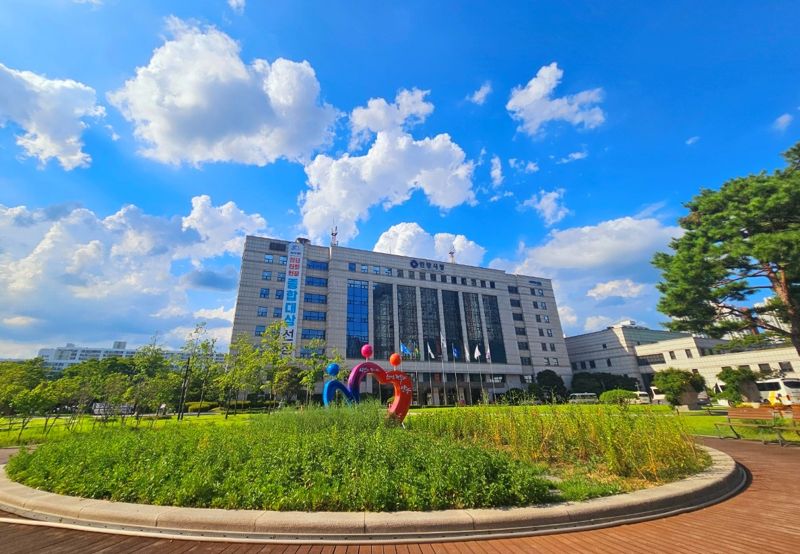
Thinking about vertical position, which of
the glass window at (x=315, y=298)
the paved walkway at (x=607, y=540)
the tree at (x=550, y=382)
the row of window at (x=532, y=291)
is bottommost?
the paved walkway at (x=607, y=540)

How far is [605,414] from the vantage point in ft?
30.6

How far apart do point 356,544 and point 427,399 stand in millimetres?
50274

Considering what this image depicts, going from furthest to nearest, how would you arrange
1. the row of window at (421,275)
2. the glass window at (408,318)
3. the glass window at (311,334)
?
the row of window at (421,275)
the glass window at (408,318)
the glass window at (311,334)

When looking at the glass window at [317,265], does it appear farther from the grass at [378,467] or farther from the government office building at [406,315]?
the grass at [378,467]

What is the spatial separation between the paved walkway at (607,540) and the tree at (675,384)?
25.5 m

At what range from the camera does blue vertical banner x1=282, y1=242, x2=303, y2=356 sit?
48.2 meters

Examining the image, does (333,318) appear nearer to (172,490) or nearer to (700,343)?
(172,490)

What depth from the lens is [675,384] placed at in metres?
26.1

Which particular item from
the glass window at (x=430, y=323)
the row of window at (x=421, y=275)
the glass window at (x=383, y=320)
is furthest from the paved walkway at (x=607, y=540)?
the row of window at (x=421, y=275)

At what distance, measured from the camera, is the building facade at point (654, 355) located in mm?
46688

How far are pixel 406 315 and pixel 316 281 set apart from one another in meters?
15.4

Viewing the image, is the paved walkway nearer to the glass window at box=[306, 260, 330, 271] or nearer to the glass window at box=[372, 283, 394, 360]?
the glass window at box=[372, 283, 394, 360]

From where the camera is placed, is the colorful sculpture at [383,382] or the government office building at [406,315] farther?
the government office building at [406,315]

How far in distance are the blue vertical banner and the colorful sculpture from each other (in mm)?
30892
